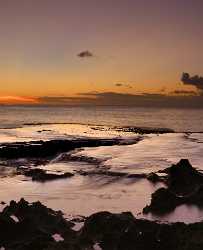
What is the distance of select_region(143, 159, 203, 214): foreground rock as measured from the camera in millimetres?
10031

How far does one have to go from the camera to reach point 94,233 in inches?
279

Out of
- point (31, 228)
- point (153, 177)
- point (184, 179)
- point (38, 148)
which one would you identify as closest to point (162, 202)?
point (184, 179)

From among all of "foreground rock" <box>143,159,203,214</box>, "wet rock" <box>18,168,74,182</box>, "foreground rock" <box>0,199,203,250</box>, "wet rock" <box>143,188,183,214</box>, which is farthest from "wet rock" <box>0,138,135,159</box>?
"foreground rock" <box>0,199,203,250</box>

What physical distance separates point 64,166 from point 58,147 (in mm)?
10975

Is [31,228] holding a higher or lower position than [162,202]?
higher

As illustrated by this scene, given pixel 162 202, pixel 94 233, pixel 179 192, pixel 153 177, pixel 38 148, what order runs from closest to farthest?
pixel 94 233 < pixel 162 202 < pixel 179 192 < pixel 153 177 < pixel 38 148

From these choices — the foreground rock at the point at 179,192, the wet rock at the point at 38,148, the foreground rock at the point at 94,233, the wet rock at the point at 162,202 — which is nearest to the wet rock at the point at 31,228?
the foreground rock at the point at 94,233

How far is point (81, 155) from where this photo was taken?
21.7 m

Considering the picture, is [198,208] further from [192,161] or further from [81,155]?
[81,155]

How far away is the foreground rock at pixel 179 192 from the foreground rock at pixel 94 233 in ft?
8.82

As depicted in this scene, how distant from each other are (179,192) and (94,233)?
14.4ft

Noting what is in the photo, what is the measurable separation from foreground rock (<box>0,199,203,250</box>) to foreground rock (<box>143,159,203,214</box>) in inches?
106

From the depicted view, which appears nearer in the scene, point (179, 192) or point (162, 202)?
point (162, 202)

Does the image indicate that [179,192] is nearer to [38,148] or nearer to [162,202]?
[162,202]
